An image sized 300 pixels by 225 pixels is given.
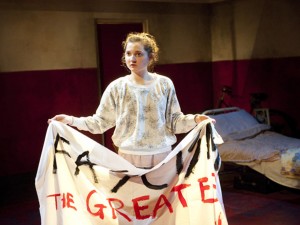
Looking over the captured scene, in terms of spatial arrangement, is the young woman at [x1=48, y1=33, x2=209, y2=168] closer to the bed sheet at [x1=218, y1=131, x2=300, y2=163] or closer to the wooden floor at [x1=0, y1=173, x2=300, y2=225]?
the wooden floor at [x1=0, y1=173, x2=300, y2=225]

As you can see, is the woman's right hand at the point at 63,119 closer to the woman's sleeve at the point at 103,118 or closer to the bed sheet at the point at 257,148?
→ the woman's sleeve at the point at 103,118

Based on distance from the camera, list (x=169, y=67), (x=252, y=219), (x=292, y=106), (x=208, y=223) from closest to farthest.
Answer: (x=208, y=223), (x=252, y=219), (x=292, y=106), (x=169, y=67)

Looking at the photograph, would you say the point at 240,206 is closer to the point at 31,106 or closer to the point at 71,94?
the point at 71,94

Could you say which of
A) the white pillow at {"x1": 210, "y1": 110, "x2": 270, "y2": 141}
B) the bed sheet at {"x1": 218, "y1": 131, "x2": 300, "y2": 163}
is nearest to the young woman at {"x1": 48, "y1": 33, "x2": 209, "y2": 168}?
the bed sheet at {"x1": 218, "y1": 131, "x2": 300, "y2": 163}

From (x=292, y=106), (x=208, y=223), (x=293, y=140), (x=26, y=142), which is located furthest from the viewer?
(x=292, y=106)

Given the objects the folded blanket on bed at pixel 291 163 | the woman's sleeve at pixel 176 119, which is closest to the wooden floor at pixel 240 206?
the folded blanket on bed at pixel 291 163

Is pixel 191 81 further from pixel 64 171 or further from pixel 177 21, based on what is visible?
pixel 64 171

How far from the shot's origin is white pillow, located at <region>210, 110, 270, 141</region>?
17.0 feet

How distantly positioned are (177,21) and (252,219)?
12.2 ft

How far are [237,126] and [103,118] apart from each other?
2.81 metres

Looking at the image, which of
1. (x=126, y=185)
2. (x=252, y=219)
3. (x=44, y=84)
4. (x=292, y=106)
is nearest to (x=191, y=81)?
(x=292, y=106)

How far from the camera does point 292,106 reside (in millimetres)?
6066

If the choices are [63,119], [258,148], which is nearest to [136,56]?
[63,119]

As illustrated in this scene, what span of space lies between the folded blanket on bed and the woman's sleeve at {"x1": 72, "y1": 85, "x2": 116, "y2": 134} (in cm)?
224
